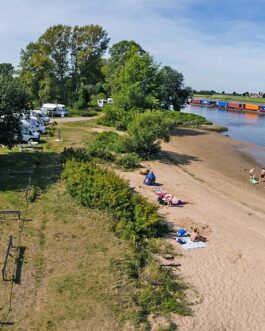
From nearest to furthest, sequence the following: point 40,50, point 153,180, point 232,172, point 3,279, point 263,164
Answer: point 3,279, point 153,180, point 232,172, point 263,164, point 40,50

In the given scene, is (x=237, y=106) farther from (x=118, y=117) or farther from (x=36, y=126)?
(x=36, y=126)

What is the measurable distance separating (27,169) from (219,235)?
1332cm

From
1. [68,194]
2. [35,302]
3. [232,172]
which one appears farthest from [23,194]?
[232,172]

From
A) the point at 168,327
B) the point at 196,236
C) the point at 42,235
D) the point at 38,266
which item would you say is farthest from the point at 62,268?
the point at 196,236

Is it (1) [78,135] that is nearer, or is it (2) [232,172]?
(2) [232,172]

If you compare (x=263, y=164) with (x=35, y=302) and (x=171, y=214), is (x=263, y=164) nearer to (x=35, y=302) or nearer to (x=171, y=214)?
(x=171, y=214)

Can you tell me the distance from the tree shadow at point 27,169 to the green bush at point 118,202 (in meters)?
2.93

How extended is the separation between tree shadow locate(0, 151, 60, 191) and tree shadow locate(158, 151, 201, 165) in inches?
396

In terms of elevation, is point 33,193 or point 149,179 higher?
point 33,193

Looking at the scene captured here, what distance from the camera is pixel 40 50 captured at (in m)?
67.0

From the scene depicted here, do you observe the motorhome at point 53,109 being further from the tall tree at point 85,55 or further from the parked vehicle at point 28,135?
Answer: the parked vehicle at point 28,135

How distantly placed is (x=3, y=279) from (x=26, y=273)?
784mm

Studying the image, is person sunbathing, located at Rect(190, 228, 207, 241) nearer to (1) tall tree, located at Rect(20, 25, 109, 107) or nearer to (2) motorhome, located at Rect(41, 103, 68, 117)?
(2) motorhome, located at Rect(41, 103, 68, 117)

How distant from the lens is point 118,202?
1891 centimetres
